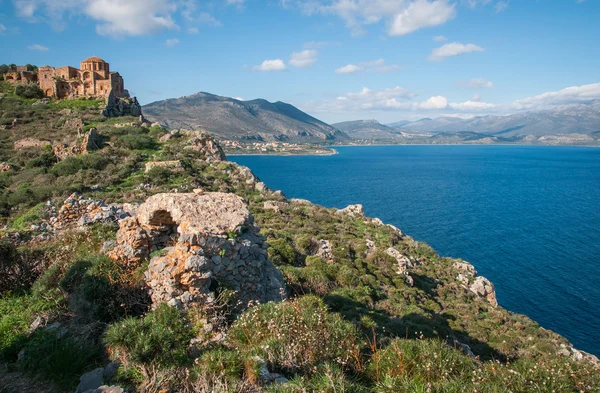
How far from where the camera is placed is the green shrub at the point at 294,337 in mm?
6387

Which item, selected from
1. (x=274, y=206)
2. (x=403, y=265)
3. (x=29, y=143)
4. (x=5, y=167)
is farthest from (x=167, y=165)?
(x=403, y=265)

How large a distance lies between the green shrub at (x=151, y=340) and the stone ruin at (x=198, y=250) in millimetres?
593

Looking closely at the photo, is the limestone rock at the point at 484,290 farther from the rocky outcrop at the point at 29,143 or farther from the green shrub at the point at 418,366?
the rocky outcrop at the point at 29,143

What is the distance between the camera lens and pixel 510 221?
2398 inches

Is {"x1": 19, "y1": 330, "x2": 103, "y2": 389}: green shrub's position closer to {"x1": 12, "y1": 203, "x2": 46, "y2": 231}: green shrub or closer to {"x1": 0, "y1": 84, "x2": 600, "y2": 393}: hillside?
{"x1": 0, "y1": 84, "x2": 600, "y2": 393}: hillside

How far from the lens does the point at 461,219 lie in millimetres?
61531

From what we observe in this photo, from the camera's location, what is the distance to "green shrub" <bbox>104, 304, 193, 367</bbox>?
6084mm

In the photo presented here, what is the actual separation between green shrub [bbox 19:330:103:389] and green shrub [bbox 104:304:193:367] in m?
0.37

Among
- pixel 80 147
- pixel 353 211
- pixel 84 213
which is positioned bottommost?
pixel 353 211

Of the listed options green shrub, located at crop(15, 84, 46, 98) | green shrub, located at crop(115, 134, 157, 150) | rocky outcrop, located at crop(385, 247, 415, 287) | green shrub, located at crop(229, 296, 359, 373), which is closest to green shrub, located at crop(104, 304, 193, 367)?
green shrub, located at crop(229, 296, 359, 373)

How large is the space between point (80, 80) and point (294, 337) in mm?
55313

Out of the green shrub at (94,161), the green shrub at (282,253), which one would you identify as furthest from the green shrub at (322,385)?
the green shrub at (94,161)

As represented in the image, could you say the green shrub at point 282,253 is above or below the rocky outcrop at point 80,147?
below

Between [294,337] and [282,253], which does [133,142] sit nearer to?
[282,253]
